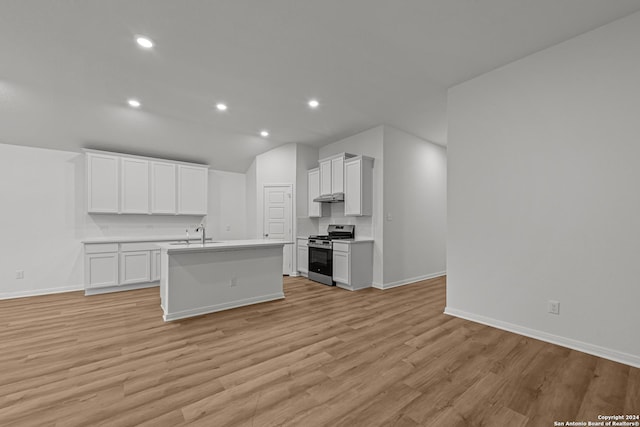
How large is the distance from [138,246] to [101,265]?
61 cm

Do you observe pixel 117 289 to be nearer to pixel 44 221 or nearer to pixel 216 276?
pixel 44 221

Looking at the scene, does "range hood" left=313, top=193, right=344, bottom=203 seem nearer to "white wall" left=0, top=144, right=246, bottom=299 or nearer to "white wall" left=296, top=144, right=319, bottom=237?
"white wall" left=296, top=144, right=319, bottom=237

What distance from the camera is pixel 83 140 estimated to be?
4.95 meters

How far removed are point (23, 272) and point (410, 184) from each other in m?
6.94

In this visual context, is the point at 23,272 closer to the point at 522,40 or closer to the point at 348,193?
the point at 348,193

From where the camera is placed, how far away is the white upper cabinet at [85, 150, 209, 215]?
5055 millimetres

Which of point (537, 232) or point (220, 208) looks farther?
point (220, 208)

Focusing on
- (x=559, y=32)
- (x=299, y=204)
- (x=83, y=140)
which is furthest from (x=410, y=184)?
(x=83, y=140)

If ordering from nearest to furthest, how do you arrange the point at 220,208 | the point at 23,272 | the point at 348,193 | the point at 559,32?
the point at 559,32, the point at 23,272, the point at 348,193, the point at 220,208

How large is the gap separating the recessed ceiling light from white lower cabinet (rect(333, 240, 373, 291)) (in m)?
3.76

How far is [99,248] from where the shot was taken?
4.79 meters

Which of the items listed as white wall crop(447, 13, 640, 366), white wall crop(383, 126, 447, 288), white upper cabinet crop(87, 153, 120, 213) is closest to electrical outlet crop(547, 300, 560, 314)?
white wall crop(447, 13, 640, 366)

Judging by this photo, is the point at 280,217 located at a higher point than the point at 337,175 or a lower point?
lower

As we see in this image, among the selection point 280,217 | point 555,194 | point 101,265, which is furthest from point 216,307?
point 555,194
